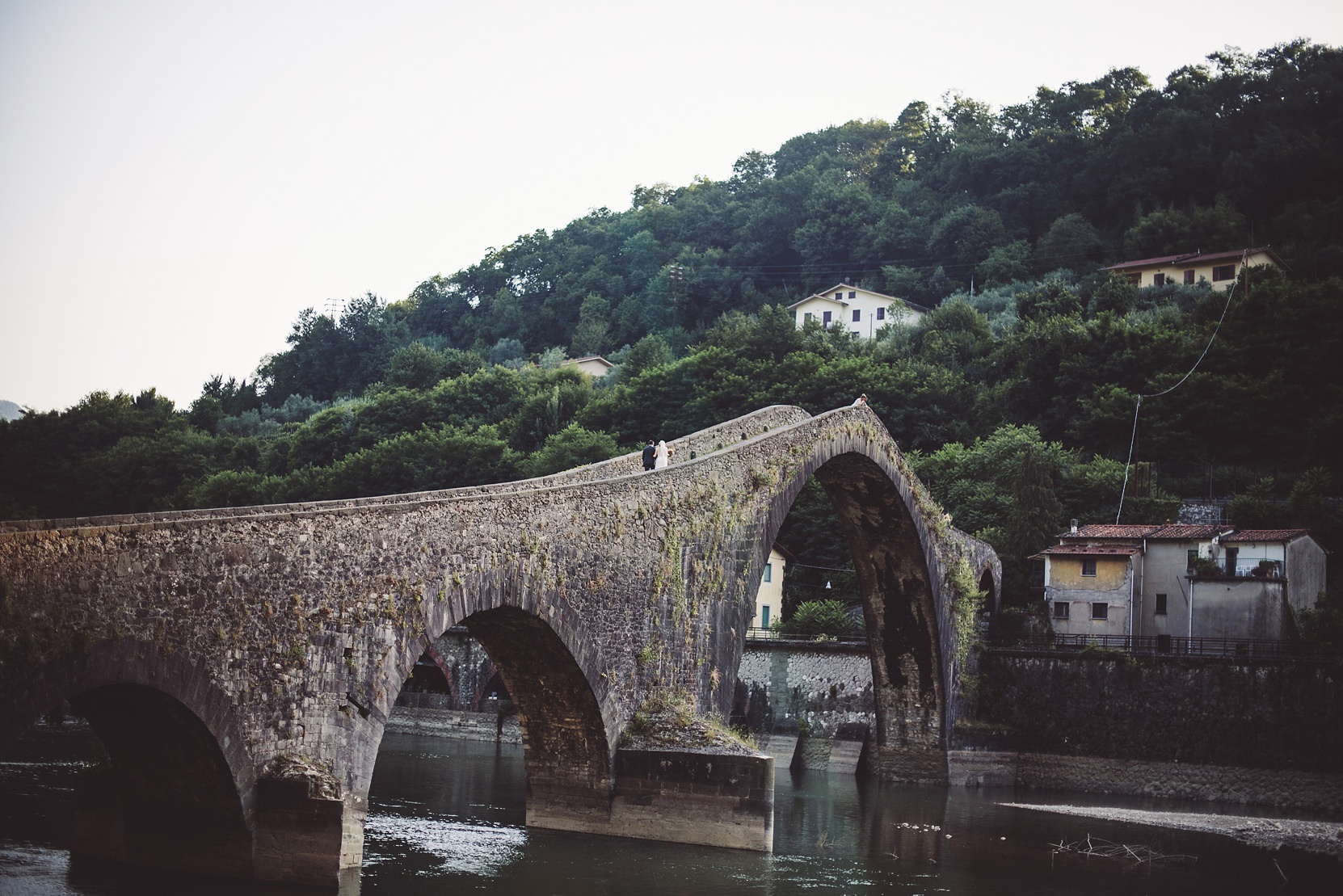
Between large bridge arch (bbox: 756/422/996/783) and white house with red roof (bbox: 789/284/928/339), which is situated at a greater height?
white house with red roof (bbox: 789/284/928/339)

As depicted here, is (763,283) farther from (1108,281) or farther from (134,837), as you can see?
(134,837)

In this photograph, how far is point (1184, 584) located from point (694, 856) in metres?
24.9

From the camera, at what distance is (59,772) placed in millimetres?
26438

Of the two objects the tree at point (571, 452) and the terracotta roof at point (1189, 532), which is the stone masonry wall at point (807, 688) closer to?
the terracotta roof at point (1189, 532)

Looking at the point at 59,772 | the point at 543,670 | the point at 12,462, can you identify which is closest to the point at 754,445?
the point at 543,670

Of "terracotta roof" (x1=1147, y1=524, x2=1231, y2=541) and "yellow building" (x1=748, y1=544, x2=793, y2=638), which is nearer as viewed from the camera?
"terracotta roof" (x1=1147, y1=524, x2=1231, y2=541)

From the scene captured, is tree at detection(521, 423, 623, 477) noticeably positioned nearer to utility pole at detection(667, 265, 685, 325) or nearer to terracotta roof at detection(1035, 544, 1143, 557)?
terracotta roof at detection(1035, 544, 1143, 557)

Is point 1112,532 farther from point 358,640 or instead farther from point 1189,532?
point 358,640

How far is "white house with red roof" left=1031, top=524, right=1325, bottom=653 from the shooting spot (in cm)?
3828

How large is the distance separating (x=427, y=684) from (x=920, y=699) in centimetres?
1797

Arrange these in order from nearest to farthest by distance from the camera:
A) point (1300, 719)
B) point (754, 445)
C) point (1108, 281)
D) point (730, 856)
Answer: point (730, 856)
point (754, 445)
point (1300, 719)
point (1108, 281)

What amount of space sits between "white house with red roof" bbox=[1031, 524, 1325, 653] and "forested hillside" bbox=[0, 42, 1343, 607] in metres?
4.13

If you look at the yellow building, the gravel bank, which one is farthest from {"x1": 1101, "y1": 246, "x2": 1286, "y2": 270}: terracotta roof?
the gravel bank

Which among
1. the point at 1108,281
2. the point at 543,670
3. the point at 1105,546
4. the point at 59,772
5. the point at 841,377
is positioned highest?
the point at 1108,281
